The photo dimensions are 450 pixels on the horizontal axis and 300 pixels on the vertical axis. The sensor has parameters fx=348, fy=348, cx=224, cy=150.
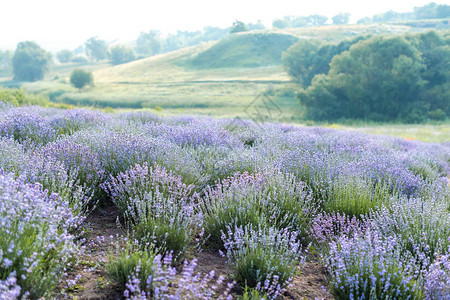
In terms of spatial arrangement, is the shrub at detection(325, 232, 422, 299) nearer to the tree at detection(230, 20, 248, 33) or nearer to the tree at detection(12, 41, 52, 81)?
the tree at detection(12, 41, 52, 81)

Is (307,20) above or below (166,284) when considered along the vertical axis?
above

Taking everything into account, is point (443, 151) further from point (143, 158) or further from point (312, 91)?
point (312, 91)

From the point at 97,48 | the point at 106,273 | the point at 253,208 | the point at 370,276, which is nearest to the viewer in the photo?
the point at 370,276

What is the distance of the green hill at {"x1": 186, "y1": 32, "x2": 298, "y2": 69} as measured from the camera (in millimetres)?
73312

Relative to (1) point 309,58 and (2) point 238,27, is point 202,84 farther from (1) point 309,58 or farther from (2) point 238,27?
(2) point 238,27

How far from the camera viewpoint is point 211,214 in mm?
2973

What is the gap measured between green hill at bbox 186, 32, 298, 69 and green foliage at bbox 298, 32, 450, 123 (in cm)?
3709

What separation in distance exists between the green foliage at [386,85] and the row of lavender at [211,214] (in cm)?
3062

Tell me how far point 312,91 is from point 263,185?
Result: 111 feet

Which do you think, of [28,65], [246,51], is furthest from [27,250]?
[28,65]

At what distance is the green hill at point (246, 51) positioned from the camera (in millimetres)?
73312

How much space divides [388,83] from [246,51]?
48610 millimetres

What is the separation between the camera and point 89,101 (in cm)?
4681

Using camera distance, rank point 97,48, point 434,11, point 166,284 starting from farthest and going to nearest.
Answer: point 97,48
point 434,11
point 166,284
